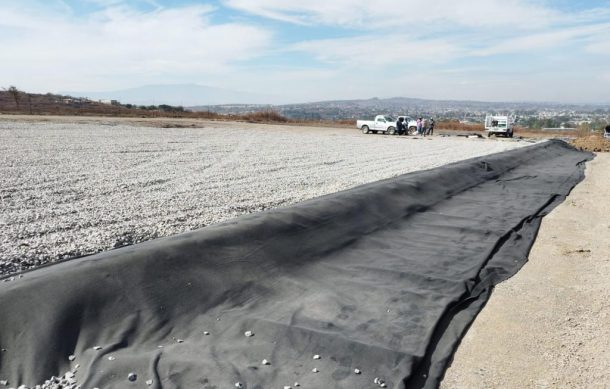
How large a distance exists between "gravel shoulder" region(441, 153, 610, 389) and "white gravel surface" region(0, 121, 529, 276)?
11.9ft

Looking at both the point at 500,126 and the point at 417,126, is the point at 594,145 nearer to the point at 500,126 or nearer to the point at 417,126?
the point at 500,126

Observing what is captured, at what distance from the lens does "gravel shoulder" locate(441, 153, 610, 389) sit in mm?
3162

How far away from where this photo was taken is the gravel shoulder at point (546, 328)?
316 centimetres

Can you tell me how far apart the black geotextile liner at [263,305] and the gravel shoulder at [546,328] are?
6.1 inches

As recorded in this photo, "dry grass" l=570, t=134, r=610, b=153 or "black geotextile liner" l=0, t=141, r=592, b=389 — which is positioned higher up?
"black geotextile liner" l=0, t=141, r=592, b=389

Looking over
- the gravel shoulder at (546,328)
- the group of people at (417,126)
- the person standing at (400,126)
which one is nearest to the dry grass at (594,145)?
the group of people at (417,126)

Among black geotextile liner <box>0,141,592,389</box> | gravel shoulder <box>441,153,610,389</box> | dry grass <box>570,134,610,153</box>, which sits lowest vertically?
dry grass <box>570,134,610,153</box>

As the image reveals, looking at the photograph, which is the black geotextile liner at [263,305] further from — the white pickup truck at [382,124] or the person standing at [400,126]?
the white pickup truck at [382,124]

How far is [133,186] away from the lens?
8656mm

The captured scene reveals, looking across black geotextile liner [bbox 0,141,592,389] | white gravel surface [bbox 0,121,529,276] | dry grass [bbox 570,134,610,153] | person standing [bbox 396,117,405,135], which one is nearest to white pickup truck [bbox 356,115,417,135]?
person standing [bbox 396,117,405,135]

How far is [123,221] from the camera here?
613 centimetres

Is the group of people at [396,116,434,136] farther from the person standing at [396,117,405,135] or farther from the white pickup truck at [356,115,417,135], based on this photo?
the white pickup truck at [356,115,417,135]

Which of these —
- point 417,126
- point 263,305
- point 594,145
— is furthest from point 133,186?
point 417,126

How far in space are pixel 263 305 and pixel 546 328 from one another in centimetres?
228
